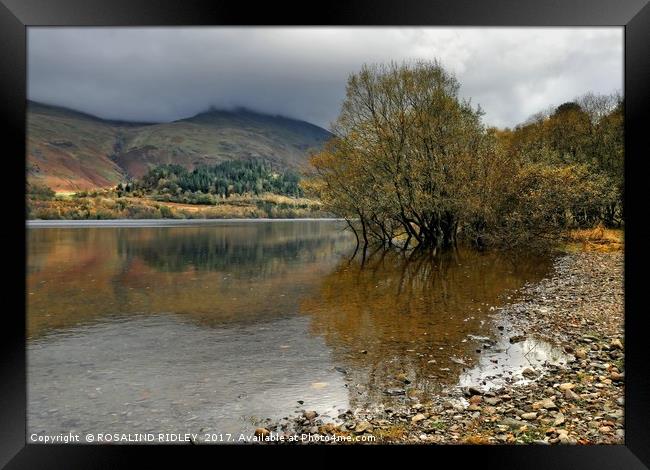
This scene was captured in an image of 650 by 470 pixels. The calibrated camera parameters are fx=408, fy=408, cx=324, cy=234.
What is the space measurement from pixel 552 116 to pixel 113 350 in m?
40.0

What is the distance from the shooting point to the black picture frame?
4.85 metres

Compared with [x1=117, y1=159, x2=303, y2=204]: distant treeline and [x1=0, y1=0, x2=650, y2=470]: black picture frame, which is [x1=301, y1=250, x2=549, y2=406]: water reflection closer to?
[x1=0, y1=0, x2=650, y2=470]: black picture frame

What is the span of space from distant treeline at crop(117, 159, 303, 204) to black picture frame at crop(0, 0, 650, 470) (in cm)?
14087

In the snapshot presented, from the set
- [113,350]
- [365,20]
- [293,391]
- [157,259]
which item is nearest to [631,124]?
[365,20]

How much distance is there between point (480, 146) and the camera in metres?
28.7

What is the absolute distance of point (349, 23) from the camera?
5039 millimetres

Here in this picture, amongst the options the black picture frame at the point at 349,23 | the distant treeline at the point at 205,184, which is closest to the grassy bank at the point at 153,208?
the distant treeline at the point at 205,184

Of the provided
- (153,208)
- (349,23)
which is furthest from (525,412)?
(153,208)

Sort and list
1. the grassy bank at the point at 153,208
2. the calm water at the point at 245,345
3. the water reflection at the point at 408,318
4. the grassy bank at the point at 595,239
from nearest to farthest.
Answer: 1. the calm water at the point at 245,345
2. the water reflection at the point at 408,318
3. the grassy bank at the point at 595,239
4. the grassy bank at the point at 153,208

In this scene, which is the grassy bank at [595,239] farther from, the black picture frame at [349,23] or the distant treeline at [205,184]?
the distant treeline at [205,184]

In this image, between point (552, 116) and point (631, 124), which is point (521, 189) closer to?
point (552, 116)

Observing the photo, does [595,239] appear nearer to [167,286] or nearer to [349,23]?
[167,286]

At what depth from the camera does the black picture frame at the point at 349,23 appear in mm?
4848

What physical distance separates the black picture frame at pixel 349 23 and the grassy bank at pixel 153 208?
313 feet
